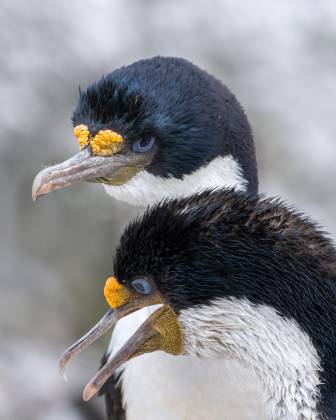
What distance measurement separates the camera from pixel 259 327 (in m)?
2.95

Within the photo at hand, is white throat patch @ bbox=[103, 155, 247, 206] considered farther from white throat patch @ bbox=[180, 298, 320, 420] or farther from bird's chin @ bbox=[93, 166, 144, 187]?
white throat patch @ bbox=[180, 298, 320, 420]

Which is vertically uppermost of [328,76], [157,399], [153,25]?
[153,25]

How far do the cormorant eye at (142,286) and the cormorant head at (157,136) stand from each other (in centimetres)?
94

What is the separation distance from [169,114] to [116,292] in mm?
1052

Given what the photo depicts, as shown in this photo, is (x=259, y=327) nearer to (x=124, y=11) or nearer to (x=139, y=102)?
(x=139, y=102)

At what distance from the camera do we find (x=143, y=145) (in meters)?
4.11

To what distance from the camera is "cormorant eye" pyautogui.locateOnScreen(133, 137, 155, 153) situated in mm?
4094

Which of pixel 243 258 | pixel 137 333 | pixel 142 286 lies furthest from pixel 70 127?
pixel 243 258

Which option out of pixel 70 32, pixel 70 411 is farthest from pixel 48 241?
pixel 70 32

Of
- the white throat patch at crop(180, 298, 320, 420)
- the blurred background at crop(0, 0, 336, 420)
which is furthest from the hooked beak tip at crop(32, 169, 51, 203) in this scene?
the blurred background at crop(0, 0, 336, 420)

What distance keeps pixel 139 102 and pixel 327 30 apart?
12.6ft

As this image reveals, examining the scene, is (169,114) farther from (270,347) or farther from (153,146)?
(270,347)

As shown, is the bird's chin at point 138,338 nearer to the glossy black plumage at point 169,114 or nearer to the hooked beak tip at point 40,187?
the hooked beak tip at point 40,187

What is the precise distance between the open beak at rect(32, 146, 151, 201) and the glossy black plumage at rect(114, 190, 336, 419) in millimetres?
1000
